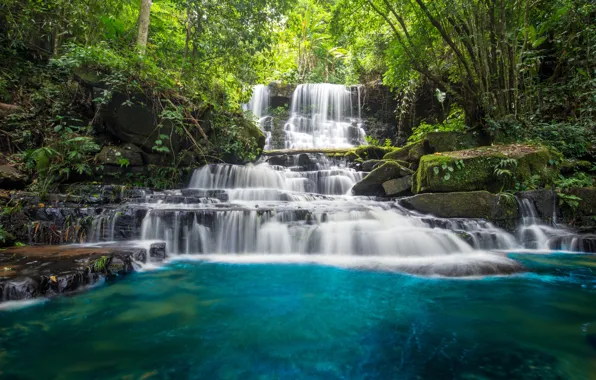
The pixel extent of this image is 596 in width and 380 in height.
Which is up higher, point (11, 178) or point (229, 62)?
point (229, 62)

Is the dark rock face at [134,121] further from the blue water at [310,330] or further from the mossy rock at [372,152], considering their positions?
the mossy rock at [372,152]

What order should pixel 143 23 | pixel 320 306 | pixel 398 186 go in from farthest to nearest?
pixel 398 186 → pixel 143 23 → pixel 320 306

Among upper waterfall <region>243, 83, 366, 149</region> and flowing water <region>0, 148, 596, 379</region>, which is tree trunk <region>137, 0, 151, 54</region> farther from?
upper waterfall <region>243, 83, 366, 149</region>

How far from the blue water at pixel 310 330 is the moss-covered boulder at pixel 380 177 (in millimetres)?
4913

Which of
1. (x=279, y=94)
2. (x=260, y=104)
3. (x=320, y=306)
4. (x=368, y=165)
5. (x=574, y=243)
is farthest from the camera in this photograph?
(x=279, y=94)

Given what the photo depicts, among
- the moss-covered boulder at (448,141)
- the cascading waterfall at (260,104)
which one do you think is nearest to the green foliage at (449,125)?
the moss-covered boulder at (448,141)

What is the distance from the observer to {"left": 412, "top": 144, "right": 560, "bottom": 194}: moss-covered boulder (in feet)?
22.2

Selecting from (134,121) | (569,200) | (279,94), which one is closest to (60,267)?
(134,121)

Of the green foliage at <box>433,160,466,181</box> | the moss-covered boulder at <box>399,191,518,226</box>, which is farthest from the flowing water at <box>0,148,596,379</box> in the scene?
the green foliage at <box>433,160,466,181</box>

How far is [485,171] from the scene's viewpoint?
6848 mm

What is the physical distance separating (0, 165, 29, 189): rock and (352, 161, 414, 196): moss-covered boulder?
8285 millimetres

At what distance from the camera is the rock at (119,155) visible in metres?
7.93

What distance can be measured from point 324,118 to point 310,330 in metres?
15.7

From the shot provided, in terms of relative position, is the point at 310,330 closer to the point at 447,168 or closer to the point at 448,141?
the point at 447,168
